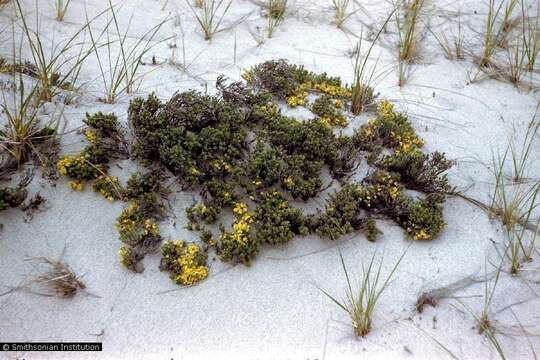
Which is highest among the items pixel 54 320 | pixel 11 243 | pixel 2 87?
pixel 2 87

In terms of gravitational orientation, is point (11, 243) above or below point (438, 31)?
below

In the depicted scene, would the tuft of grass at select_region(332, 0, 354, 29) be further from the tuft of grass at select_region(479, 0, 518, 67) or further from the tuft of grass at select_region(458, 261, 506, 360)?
the tuft of grass at select_region(458, 261, 506, 360)

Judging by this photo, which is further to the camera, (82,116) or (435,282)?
(82,116)

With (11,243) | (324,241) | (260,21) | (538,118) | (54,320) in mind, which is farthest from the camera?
(260,21)

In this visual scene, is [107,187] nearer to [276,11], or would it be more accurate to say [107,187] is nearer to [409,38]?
[276,11]

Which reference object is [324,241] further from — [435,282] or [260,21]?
[260,21]

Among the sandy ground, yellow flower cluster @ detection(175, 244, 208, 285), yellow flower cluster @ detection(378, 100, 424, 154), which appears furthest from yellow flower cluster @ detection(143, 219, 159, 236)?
yellow flower cluster @ detection(378, 100, 424, 154)

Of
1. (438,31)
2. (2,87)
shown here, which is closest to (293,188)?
(2,87)

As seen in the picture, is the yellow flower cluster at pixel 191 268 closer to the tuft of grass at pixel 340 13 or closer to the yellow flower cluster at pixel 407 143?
the yellow flower cluster at pixel 407 143
